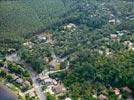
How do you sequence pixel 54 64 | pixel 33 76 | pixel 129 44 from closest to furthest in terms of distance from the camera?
pixel 33 76 → pixel 54 64 → pixel 129 44

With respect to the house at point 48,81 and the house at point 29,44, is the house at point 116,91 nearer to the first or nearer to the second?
the house at point 48,81

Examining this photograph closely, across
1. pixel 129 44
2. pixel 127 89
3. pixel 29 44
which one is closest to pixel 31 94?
pixel 127 89

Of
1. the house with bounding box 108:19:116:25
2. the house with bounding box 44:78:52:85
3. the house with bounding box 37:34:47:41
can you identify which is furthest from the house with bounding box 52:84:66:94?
the house with bounding box 108:19:116:25

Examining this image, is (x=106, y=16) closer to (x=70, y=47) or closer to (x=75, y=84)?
(x=70, y=47)

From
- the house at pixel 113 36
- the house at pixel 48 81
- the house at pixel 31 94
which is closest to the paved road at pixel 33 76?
the house at pixel 31 94

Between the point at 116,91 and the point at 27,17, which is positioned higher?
the point at 27,17

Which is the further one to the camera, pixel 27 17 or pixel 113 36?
pixel 27 17

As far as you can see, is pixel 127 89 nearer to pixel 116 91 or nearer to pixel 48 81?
pixel 116 91

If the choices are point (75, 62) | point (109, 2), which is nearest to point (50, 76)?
point (75, 62)
